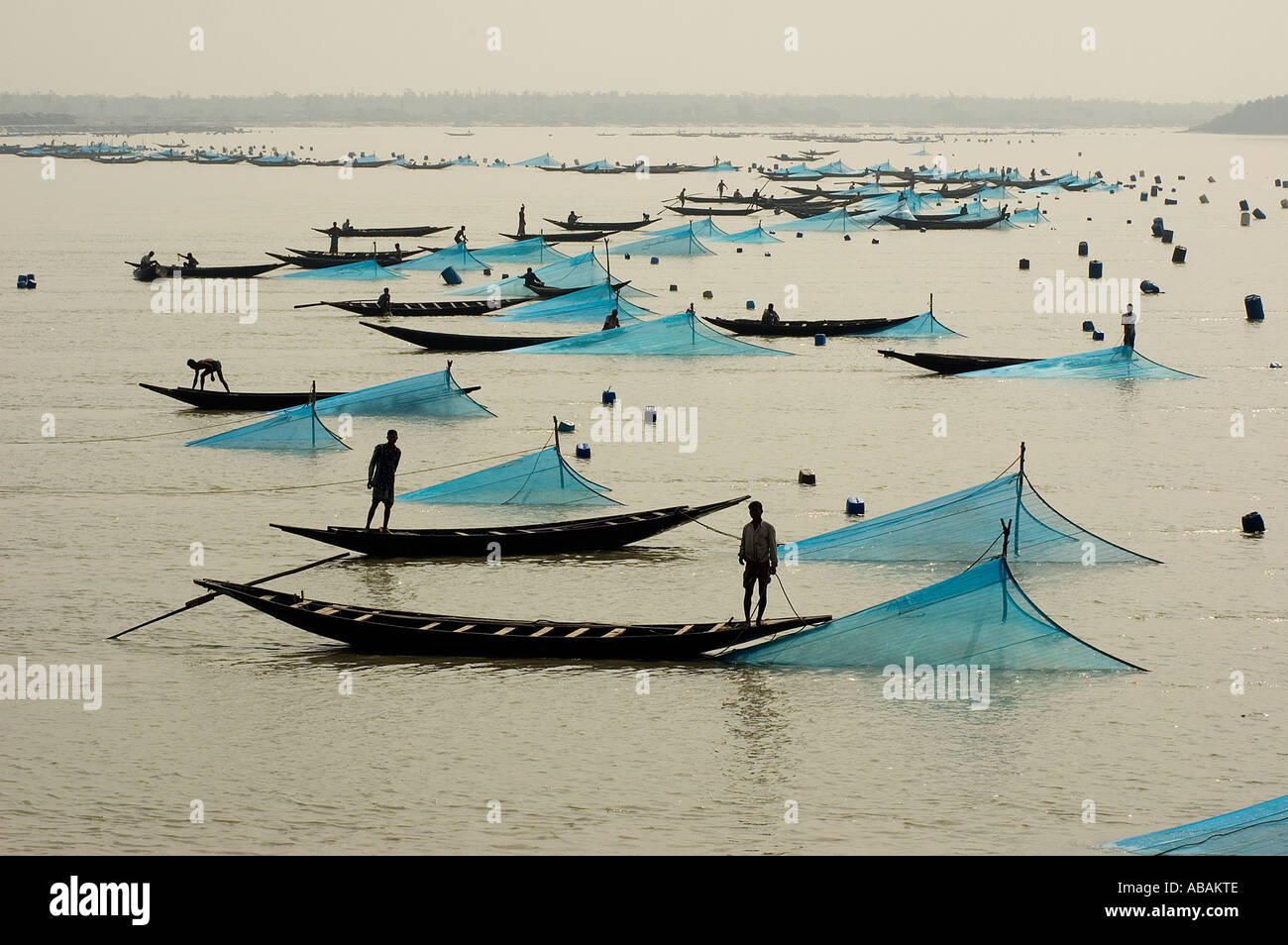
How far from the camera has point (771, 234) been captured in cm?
9700

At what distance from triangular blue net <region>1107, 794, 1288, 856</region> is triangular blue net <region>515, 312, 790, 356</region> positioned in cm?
3491

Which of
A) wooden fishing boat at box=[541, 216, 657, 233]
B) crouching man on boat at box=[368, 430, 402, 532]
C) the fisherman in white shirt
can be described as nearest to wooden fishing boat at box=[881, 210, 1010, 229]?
wooden fishing boat at box=[541, 216, 657, 233]

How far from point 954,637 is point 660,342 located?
29150 millimetres

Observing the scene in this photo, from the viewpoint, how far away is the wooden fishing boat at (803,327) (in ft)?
173

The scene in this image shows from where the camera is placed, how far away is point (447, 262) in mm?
74875

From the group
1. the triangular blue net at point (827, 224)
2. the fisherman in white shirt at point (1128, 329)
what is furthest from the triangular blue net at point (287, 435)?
the triangular blue net at point (827, 224)

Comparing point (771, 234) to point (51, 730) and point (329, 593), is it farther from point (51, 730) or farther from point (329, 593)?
point (51, 730)

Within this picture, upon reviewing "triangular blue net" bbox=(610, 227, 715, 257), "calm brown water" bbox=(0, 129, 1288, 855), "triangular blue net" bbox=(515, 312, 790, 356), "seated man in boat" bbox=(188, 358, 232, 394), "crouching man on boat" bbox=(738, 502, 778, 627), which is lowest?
"calm brown water" bbox=(0, 129, 1288, 855)

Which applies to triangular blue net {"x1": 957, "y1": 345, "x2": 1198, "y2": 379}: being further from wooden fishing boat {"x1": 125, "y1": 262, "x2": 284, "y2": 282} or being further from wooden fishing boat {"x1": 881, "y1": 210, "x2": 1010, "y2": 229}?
wooden fishing boat {"x1": 881, "y1": 210, "x2": 1010, "y2": 229}

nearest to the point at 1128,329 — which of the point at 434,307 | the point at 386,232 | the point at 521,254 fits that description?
the point at 434,307

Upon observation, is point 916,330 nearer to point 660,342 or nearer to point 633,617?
point 660,342

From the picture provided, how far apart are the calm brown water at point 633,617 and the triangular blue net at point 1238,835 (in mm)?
1343

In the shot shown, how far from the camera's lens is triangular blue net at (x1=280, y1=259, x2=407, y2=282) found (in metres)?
73.0
